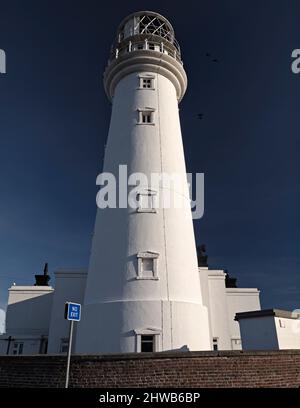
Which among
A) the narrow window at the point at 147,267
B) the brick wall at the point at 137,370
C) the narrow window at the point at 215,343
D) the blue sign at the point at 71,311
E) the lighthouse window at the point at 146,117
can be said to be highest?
the lighthouse window at the point at 146,117

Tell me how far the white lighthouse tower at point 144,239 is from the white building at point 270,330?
2069 millimetres

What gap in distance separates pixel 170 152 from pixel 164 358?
31.0ft

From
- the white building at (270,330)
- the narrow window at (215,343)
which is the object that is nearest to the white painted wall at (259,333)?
the white building at (270,330)

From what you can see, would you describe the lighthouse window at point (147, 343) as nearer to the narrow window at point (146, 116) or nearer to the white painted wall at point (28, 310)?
the narrow window at point (146, 116)

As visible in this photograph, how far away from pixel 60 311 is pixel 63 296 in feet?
2.83

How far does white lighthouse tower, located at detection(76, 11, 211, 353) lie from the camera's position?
38.5 ft

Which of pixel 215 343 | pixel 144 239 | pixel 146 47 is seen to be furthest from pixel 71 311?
pixel 146 47

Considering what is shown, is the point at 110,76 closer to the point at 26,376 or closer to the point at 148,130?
the point at 148,130

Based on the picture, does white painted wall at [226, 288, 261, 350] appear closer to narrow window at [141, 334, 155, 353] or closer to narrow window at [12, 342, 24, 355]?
narrow window at [141, 334, 155, 353]

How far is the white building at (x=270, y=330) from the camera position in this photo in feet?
42.4

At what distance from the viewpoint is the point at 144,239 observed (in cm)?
1313

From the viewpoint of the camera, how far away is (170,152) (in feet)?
50.3

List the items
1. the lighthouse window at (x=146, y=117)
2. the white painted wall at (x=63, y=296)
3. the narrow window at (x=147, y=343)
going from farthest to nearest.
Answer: the white painted wall at (x=63, y=296), the lighthouse window at (x=146, y=117), the narrow window at (x=147, y=343)

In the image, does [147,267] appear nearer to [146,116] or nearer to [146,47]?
[146,116]
